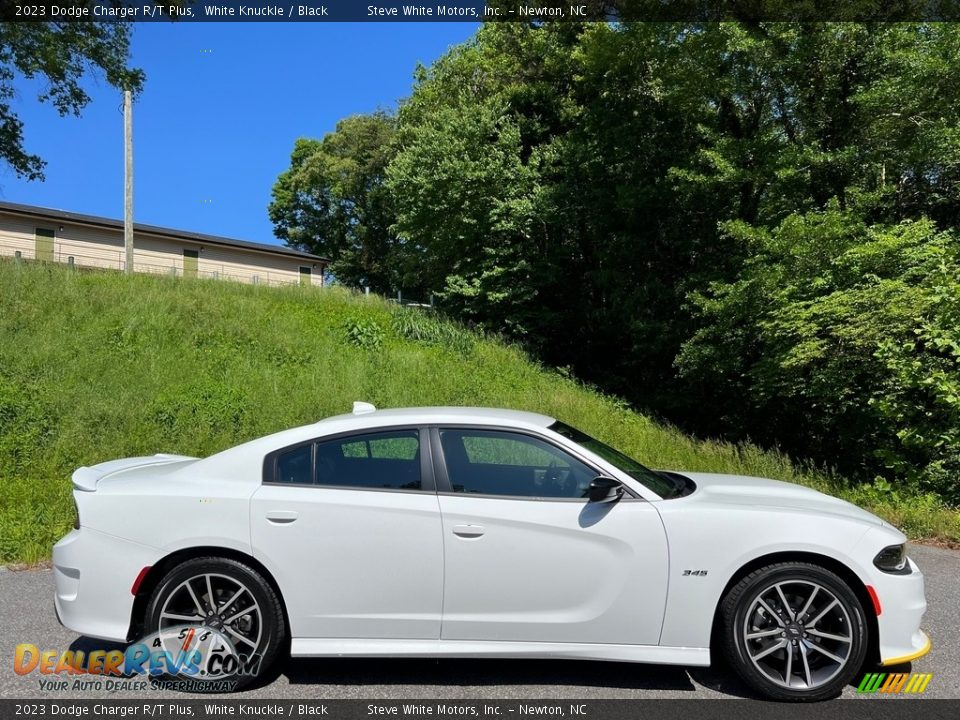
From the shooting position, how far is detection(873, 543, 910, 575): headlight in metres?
3.49

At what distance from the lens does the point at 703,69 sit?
16.6 metres

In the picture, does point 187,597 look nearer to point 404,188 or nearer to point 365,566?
point 365,566

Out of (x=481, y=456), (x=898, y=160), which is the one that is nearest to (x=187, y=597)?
(x=481, y=456)

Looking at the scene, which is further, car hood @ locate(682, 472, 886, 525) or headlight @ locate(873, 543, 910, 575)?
car hood @ locate(682, 472, 886, 525)

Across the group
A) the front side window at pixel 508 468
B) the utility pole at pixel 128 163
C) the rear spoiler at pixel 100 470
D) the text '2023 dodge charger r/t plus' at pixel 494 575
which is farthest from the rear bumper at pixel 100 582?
the utility pole at pixel 128 163

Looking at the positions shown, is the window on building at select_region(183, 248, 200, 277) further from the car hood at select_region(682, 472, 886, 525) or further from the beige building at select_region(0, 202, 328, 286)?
the car hood at select_region(682, 472, 886, 525)

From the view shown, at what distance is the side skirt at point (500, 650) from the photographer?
3.45 m

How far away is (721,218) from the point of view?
61.1 ft

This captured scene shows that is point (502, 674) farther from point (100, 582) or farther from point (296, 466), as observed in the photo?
point (100, 582)

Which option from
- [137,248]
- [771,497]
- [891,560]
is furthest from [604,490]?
[137,248]

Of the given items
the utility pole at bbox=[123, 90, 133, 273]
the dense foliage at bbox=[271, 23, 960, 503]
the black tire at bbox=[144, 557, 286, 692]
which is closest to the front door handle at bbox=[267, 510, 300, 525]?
the black tire at bbox=[144, 557, 286, 692]

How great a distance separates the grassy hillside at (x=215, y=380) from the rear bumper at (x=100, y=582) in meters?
2.94

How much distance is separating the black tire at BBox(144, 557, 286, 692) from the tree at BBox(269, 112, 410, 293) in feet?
127

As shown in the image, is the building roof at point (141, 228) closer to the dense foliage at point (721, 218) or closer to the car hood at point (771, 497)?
the dense foliage at point (721, 218)
